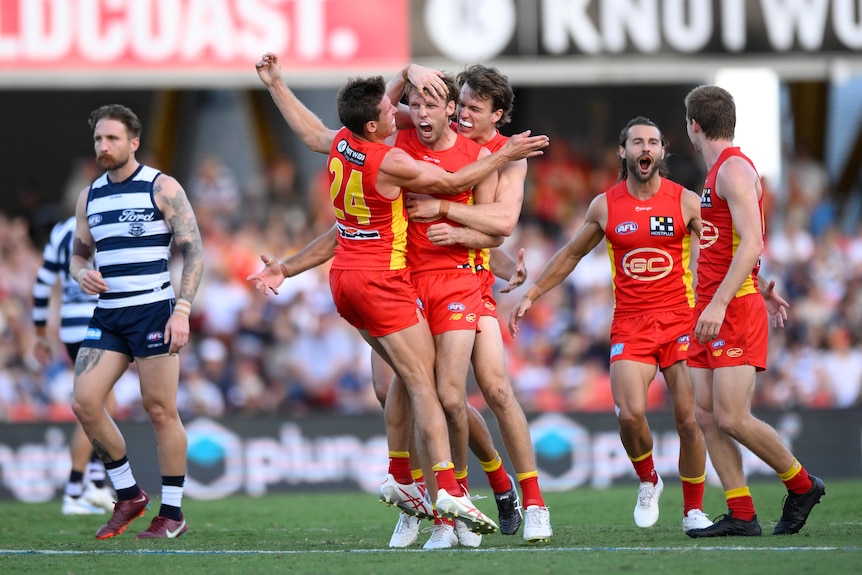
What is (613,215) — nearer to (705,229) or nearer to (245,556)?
(705,229)

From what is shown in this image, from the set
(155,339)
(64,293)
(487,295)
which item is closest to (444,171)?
(487,295)

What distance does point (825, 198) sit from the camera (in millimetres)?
17969

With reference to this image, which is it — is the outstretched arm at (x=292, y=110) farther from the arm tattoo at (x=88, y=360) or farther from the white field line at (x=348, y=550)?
the white field line at (x=348, y=550)

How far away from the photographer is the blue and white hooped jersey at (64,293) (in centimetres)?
1045

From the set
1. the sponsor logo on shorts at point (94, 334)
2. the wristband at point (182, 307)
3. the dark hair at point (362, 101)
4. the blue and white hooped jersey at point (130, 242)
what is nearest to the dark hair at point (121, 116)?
the blue and white hooped jersey at point (130, 242)

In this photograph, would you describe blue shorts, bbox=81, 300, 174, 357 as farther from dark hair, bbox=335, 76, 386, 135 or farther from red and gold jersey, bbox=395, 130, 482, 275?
dark hair, bbox=335, 76, 386, 135

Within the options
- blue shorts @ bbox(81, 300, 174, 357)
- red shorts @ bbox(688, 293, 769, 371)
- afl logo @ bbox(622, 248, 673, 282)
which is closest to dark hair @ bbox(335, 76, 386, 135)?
blue shorts @ bbox(81, 300, 174, 357)

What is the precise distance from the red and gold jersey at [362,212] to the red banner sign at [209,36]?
793cm

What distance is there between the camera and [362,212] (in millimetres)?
7105

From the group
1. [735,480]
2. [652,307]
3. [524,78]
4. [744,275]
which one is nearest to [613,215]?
[652,307]

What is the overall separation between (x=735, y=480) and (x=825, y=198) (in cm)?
1132

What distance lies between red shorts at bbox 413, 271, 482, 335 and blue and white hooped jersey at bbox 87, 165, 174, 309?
1.91 metres

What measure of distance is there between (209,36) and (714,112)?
8796 mm

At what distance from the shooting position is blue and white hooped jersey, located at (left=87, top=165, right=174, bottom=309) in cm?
827
